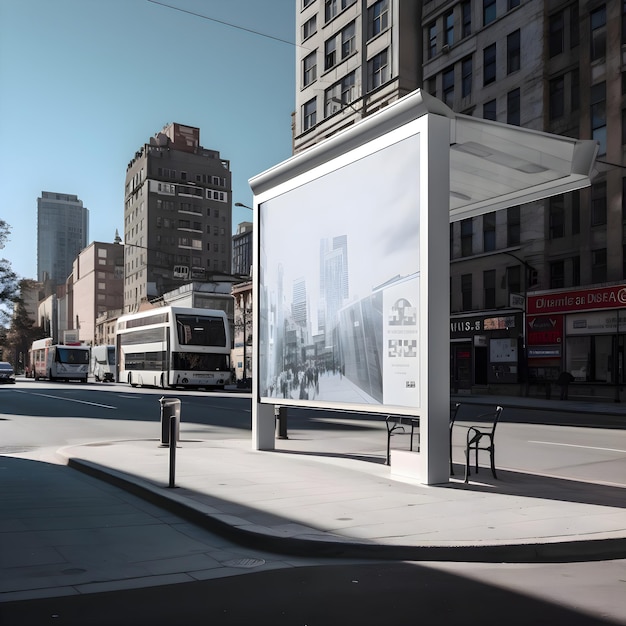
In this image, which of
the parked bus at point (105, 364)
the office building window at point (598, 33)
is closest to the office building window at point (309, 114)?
the office building window at point (598, 33)

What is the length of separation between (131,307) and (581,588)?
394ft

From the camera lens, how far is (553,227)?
38.8m

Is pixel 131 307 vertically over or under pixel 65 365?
over

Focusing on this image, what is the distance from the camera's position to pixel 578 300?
36.4m

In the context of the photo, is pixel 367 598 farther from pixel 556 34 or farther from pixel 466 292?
pixel 466 292

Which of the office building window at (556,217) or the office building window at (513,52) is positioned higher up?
the office building window at (513,52)

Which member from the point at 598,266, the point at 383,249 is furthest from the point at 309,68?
the point at 383,249

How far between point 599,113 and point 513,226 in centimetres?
790

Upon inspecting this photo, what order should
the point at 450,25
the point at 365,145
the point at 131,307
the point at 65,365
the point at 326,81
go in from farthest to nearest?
the point at 131,307
the point at 65,365
the point at 326,81
the point at 450,25
the point at 365,145

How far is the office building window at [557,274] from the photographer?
3841 centimetres

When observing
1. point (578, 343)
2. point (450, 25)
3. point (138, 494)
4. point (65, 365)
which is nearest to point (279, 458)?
point (138, 494)

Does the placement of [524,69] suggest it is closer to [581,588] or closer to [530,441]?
[530,441]

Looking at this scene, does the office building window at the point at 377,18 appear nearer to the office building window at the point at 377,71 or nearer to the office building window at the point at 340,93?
the office building window at the point at 377,71

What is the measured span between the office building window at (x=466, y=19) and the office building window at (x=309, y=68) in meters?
13.6
